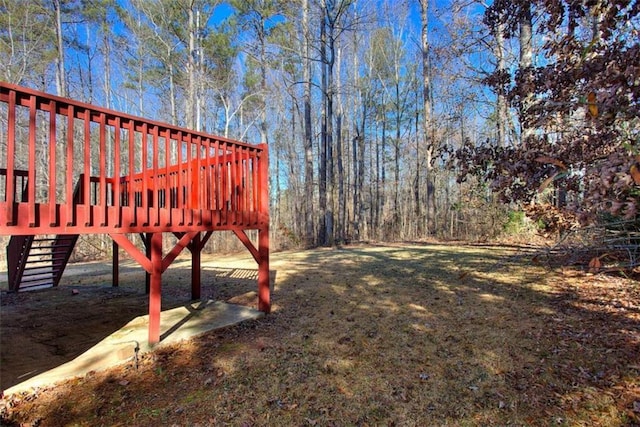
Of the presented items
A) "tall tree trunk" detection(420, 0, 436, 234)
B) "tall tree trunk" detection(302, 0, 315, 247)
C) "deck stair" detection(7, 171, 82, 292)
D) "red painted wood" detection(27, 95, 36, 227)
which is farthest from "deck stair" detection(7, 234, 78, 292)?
"tall tree trunk" detection(420, 0, 436, 234)

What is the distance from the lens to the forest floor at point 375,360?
2.10m

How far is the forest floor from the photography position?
6.90ft

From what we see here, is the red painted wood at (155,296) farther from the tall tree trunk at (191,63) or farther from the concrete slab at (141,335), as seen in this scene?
Answer: the tall tree trunk at (191,63)

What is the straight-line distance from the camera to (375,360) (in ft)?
9.17

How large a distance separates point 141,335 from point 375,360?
7.68ft

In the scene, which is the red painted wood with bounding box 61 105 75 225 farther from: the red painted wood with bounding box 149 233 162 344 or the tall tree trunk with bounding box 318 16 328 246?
the tall tree trunk with bounding box 318 16 328 246

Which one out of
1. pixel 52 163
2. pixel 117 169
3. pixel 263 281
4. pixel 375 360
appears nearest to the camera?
pixel 52 163

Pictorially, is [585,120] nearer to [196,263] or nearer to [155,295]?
[155,295]

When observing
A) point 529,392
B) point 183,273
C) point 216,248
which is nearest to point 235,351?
point 529,392

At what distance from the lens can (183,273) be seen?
735 cm

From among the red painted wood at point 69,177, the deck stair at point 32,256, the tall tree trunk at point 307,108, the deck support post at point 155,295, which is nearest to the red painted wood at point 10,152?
the red painted wood at point 69,177

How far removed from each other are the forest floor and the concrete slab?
4.2 inches

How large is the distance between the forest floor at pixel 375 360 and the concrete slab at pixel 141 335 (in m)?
0.11

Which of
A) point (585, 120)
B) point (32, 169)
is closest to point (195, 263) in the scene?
point (32, 169)
